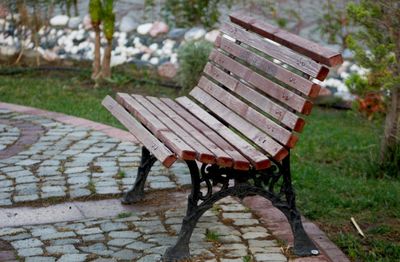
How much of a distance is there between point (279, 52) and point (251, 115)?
0.37 metres

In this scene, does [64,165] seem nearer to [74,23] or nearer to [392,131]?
[392,131]

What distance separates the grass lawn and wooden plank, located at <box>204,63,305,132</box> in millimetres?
749

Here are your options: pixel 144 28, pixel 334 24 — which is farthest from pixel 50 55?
pixel 334 24

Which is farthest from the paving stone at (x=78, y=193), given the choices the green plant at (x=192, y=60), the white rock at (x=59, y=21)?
the white rock at (x=59, y=21)

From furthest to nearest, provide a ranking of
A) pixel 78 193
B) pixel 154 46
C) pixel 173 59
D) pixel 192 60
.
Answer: pixel 154 46 → pixel 173 59 → pixel 192 60 → pixel 78 193

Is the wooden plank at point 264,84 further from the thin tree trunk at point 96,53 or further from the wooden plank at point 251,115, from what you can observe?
the thin tree trunk at point 96,53

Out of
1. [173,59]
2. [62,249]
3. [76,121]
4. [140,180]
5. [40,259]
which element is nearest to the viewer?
[40,259]

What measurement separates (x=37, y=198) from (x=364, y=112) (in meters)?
3.90

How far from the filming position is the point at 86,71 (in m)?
9.34

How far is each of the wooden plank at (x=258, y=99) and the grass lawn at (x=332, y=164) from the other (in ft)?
2.46

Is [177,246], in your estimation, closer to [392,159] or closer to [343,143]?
[392,159]

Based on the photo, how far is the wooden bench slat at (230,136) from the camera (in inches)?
148

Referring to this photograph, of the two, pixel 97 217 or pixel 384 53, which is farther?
pixel 384 53

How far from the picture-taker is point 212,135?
4180 millimetres
